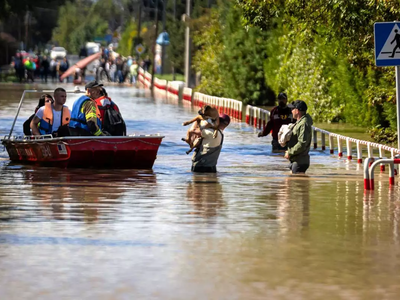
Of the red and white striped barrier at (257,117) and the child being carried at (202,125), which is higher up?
the child being carried at (202,125)

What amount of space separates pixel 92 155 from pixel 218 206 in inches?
213

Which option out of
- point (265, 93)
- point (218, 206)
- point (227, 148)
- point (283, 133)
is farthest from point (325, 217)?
point (265, 93)

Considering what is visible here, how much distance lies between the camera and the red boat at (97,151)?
19719mm

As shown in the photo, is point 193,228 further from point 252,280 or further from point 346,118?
point 346,118

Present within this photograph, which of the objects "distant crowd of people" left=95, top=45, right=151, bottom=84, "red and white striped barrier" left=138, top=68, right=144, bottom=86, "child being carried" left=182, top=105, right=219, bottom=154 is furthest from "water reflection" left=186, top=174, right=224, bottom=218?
"red and white striped barrier" left=138, top=68, right=144, bottom=86

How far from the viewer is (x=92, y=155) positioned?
19828mm

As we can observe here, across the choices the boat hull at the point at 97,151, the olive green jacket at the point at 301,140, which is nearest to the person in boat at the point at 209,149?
the boat hull at the point at 97,151

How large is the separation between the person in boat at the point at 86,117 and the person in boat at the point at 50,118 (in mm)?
797

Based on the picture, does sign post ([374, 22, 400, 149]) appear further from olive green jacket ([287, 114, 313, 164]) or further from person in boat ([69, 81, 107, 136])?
person in boat ([69, 81, 107, 136])

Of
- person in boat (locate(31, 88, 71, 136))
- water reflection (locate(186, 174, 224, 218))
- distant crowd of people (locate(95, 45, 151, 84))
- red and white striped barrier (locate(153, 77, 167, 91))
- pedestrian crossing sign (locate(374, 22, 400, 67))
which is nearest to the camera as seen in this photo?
water reflection (locate(186, 174, 224, 218))

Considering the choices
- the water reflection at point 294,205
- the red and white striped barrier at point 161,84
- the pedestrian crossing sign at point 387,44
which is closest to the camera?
the water reflection at point 294,205

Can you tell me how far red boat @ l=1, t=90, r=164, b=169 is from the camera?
64.7 ft

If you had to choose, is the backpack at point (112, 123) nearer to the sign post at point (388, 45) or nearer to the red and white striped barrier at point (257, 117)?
the sign post at point (388, 45)

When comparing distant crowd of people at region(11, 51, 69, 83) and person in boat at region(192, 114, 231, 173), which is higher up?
distant crowd of people at region(11, 51, 69, 83)
